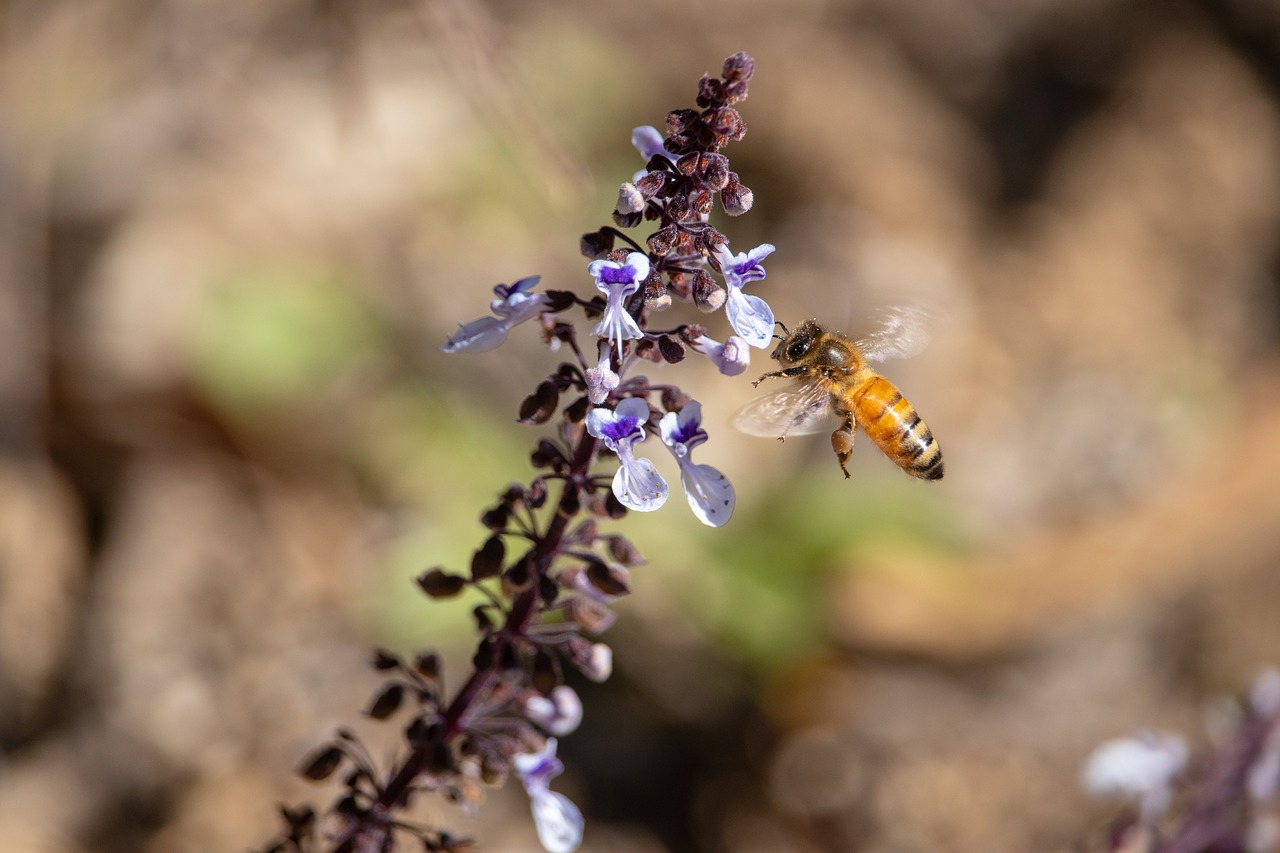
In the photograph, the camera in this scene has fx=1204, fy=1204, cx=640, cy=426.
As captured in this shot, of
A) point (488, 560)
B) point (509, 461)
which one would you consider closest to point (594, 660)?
point (488, 560)

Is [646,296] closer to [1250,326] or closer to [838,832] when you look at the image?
[838,832]

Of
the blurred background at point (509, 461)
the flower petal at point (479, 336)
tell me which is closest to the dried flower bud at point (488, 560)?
the flower petal at point (479, 336)

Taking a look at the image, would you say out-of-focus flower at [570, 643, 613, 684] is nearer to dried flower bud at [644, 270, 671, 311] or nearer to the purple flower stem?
the purple flower stem

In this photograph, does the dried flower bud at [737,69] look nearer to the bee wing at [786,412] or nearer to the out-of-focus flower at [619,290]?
the out-of-focus flower at [619,290]

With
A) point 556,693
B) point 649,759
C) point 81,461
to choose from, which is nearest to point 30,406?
point 81,461

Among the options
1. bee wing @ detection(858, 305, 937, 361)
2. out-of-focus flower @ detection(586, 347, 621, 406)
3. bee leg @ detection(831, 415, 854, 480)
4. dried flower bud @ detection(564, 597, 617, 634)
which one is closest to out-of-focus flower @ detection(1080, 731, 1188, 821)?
bee leg @ detection(831, 415, 854, 480)

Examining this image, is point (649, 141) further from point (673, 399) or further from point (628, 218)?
point (673, 399)
